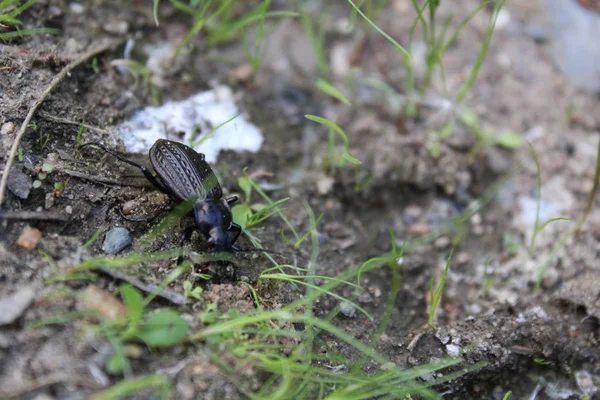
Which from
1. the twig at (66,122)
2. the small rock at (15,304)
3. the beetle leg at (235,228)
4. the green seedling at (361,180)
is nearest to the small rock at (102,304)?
the small rock at (15,304)

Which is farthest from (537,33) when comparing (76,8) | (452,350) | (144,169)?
(76,8)

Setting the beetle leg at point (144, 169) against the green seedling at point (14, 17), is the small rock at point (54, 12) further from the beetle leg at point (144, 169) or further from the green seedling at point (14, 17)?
the beetle leg at point (144, 169)

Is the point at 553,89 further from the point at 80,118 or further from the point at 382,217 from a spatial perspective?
the point at 80,118

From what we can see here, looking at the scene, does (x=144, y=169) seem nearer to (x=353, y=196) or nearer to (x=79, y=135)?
(x=79, y=135)

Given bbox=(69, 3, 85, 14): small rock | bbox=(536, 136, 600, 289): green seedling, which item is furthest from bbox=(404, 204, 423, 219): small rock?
bbox=(69, 3, 85, 14): small rock

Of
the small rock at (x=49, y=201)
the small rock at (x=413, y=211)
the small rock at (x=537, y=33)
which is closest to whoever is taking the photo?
the small rock at (x=49, y=201)

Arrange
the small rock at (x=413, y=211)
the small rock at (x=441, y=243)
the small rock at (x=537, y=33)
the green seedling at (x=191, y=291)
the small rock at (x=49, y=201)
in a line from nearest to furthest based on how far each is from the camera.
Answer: the green seedling at (x=191, y=291)
the small rock at (x=49, y=201)
the small rock at (x=441, y=243)
the small rock at (x=413, y=211)
the small rock at (x=537, y=33)

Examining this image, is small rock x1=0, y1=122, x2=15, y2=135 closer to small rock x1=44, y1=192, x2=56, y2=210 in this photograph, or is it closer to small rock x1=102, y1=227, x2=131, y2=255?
small rock x1=44, y1=192, x2=56, y2=210
